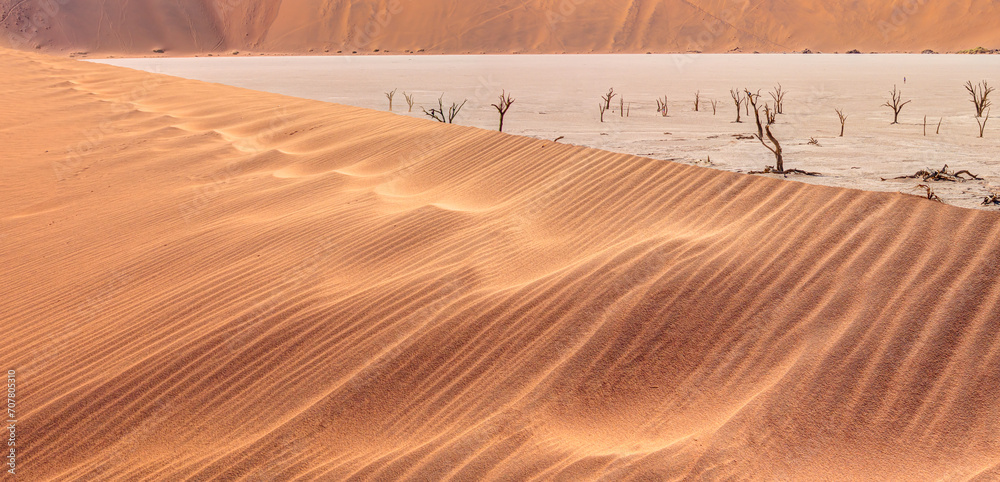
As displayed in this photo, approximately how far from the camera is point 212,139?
336 inches

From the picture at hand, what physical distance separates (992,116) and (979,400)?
13.0 metres

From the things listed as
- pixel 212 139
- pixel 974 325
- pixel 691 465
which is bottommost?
pixel 691 465

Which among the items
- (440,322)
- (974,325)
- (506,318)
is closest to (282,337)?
(440,322)

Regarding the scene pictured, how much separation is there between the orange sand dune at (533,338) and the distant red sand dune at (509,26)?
64.4 metres

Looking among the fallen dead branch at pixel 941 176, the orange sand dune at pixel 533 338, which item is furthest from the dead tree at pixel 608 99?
the orange sand dune at pixel 533 338

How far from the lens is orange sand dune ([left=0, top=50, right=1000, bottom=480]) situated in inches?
83.5

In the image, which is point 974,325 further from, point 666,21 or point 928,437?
point 666,21

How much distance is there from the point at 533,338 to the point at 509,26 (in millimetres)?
71075

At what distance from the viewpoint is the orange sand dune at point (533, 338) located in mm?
2121

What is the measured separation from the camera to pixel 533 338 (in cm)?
275

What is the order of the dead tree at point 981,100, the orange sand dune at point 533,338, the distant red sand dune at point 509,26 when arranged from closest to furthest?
the orange sand dune at point 533,338
the dead tree at point 981,100
the distant red sand dune at point 509,26
